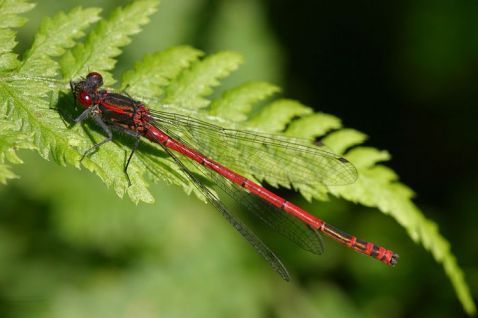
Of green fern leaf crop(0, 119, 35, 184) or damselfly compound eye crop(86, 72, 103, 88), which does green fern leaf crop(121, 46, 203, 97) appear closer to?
damselfly compound eye crop(86, 72, 103, 88)

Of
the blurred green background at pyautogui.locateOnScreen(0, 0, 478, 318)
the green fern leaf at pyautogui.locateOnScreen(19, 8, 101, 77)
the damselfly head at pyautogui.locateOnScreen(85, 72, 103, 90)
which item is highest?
the green fern leaf at pyautogui.locateOnScreen(19, 8, 101, 77)

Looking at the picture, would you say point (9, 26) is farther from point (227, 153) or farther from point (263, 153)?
point (263, 153)

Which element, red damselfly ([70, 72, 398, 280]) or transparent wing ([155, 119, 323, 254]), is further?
transparent wing ([155, 119, 323, 254])

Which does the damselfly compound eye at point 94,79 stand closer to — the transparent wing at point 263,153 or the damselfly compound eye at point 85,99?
the damselfly compound eye at point 85,99

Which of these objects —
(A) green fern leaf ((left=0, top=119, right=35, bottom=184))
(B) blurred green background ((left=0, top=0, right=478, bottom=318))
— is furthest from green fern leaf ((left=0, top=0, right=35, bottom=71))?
(B) blurred green background ((left=0, top=0, right=478, bottom=318))

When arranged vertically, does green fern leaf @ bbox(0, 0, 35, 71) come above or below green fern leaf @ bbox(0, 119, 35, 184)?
above

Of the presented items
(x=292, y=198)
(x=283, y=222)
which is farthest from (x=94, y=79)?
(x=292, y=198)

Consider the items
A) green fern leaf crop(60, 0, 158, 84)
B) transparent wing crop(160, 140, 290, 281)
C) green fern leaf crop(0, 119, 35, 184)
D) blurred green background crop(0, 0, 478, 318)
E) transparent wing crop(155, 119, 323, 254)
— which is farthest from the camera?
blurred green background crop(0, 0, 478, 318)
